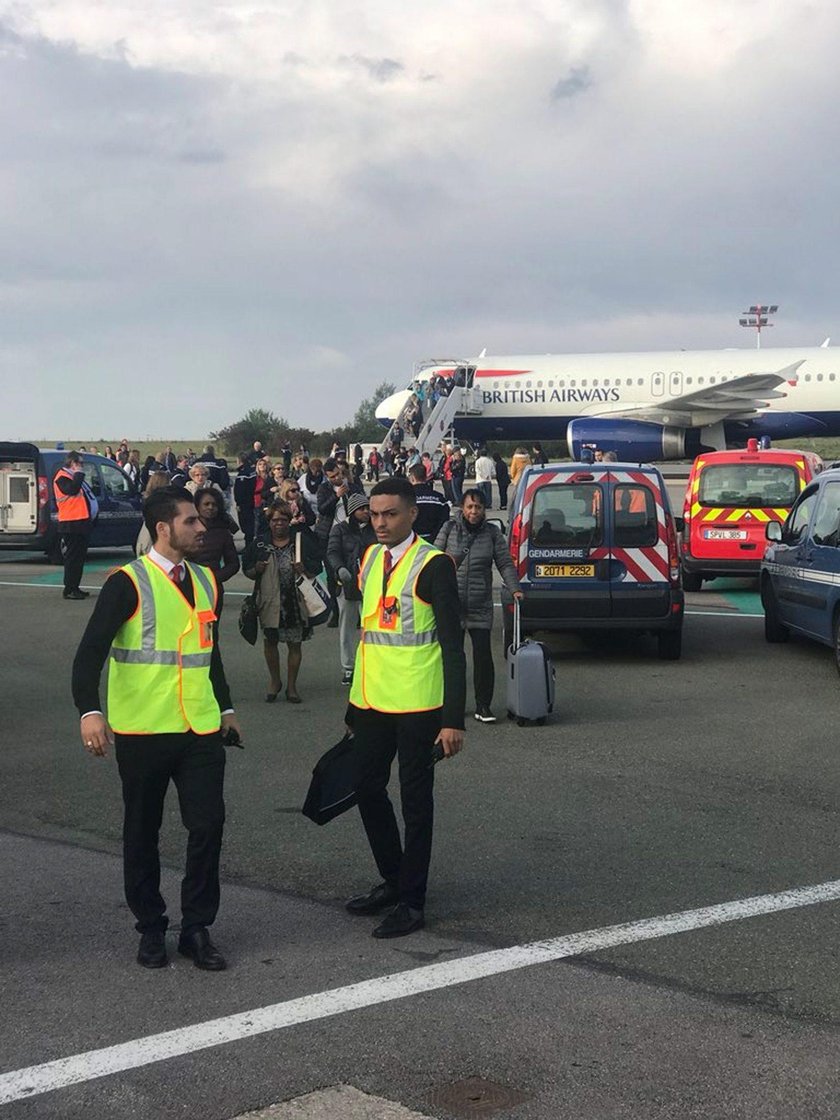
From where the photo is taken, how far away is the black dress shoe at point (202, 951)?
17.4 feet

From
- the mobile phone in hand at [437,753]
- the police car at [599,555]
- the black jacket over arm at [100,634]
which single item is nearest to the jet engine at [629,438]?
the police car at [599,555]

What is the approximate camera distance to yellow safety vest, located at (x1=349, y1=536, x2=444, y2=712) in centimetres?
582

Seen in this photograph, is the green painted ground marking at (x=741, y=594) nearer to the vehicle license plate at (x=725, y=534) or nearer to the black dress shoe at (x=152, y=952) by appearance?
the vehicle license plate at (x=725, y=534)

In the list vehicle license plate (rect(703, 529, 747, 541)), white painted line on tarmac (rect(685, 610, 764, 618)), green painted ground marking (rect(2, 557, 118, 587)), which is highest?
vehicle license plate (rect(703, 529, 747, 541))

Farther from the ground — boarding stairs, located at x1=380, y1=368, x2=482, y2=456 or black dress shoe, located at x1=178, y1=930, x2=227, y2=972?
boarding stairs, located at x1=380, y1=368, x2=482, y2=456

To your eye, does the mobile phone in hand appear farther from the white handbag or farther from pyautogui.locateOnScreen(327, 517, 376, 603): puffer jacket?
pyautogui.locateOnScreen(327, 517, 376, 603): puffer jacket

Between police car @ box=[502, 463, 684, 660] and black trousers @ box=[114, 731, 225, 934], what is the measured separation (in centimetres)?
760

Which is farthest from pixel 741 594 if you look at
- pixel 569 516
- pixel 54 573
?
pixel 54 573

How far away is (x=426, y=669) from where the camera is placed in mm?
5832

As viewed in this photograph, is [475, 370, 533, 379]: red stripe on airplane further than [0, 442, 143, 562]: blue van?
Yes

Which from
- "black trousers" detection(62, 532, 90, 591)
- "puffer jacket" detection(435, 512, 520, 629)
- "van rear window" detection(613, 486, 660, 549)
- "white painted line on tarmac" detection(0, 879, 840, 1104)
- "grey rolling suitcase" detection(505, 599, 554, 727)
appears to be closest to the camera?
"white painted line on tarmac" detection(0, 879, 840, 1104)

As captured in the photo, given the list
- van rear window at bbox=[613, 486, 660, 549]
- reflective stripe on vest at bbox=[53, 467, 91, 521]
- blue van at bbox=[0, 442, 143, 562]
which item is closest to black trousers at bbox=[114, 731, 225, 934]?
van rear window at bbox=[613, 486, 660, 549]

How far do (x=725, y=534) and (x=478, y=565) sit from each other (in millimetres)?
7602

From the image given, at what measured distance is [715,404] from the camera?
146 ft
